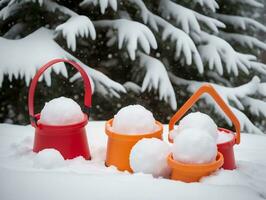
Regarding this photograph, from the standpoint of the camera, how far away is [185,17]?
4.41 metres

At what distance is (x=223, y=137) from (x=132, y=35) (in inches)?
87.9

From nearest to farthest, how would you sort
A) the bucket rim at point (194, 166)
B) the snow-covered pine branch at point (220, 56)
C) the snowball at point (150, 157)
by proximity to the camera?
the bucket rim at point (194, 166)
the snowball at point (150, 157)
the snow-covered pine branch at point (220, 56)

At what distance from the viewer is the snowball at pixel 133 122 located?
1.91 m

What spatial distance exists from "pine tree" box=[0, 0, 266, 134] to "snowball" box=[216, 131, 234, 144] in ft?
6.48

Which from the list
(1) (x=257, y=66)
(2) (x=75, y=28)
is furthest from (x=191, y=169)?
(1) (x=257, y=66)

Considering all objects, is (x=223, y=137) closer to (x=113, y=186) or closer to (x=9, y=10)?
(x=113, y=186)

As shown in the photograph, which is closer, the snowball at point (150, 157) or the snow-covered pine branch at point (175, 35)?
the snowball at point (150, 157)

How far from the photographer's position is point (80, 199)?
1.33m

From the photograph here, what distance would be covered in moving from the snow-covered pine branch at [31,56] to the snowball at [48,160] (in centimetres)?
191

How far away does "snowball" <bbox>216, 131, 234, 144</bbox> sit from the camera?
6.45 feet

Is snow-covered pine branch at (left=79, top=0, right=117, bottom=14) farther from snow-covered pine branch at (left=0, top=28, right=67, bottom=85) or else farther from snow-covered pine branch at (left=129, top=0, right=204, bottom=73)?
snow-covered pine branch at (left=0, top=28, right=67, bottom=85)

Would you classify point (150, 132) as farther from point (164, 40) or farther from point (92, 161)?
point (164, 40)

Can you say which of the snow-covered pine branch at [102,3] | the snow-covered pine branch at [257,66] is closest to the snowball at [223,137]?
the snow-covered pine branch at [102,3]

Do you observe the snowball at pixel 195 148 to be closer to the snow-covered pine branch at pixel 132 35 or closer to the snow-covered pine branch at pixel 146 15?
the snow-covered pine branch at pixel 132 35
